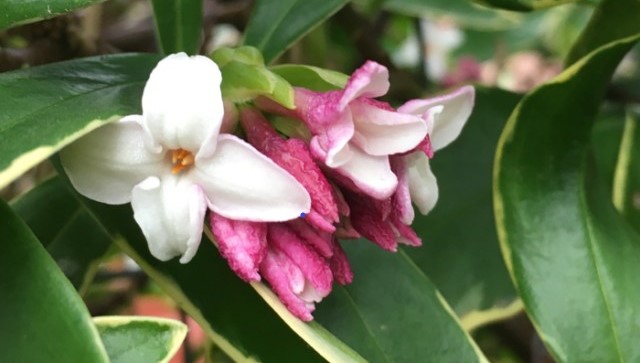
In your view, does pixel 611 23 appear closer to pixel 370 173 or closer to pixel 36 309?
pixel 370 173

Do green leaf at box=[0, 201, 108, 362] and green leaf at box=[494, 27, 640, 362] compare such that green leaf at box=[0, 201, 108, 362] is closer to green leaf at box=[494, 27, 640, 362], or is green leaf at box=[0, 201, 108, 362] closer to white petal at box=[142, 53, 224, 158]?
white petal at box=[142, 53, 224, 158]

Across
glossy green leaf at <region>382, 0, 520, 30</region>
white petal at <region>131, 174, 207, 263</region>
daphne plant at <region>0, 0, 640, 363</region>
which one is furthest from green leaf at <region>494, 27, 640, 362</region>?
glossy green leaf at <region>382, 0, 520, 30</region>

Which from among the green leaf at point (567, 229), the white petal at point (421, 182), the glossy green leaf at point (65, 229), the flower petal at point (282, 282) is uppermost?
the white petal at point (421, 182)

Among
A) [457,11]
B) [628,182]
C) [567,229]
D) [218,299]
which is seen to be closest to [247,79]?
[218,299]

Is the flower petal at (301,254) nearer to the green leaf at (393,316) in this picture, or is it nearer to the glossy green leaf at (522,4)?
the green leaf at (393,316)

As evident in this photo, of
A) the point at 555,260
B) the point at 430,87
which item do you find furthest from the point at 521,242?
the point at 430,87

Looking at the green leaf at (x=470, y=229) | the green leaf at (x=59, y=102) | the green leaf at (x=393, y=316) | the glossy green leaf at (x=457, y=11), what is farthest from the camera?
the glossy green leaf at (x=457, y=11)

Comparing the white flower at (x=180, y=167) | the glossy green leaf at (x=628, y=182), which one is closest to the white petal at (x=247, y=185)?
the white flower at (x=180, y=167)

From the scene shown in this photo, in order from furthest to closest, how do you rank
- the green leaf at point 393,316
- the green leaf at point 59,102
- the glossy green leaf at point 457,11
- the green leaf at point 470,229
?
the glossy green leaf at point 457,11 → the green leaf at point 470,229 → the green leaf at point 393,316 → the green leaf at point 59,102
